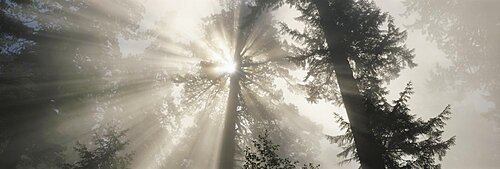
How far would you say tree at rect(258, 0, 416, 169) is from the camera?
9.52 meters

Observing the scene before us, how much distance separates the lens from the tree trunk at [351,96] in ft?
28.0

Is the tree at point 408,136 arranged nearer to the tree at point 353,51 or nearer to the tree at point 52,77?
the tree at point 353,51

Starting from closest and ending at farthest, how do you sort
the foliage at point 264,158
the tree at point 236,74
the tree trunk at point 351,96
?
the foliage at point 264,158
the tree trunk at point 351,96
the tree at point 236,74

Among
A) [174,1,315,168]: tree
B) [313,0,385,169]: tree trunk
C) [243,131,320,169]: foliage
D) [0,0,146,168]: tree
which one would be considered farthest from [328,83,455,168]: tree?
[0,0,146,168]: tree

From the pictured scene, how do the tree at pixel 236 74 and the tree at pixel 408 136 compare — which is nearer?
the tree at pixel 408 136

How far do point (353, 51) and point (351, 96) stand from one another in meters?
1.54

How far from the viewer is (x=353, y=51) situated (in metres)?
10.4

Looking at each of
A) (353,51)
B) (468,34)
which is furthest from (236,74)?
(468,34)

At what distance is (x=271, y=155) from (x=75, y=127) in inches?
856

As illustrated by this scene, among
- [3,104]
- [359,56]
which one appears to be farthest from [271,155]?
[3,104]

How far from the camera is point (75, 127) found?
2522 cm

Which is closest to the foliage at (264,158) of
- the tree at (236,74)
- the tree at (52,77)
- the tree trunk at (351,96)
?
the tree trunk at (351,96)

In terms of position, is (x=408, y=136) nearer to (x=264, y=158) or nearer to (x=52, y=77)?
(x=264, y=158)

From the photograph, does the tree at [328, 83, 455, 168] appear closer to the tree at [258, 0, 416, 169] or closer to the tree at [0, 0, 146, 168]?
the tree at [258, 0, 416, 169]
